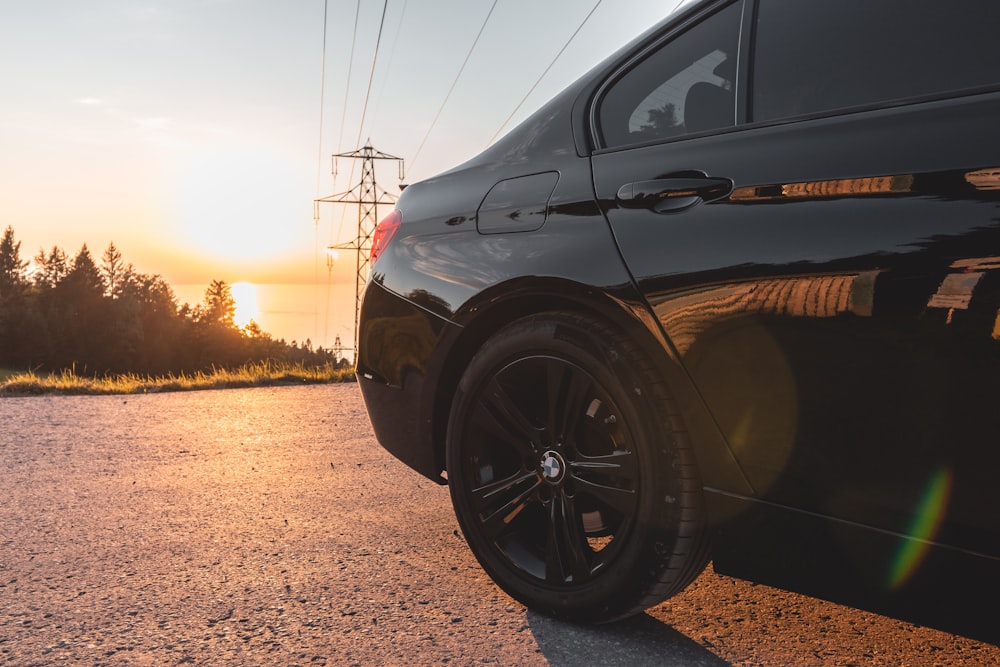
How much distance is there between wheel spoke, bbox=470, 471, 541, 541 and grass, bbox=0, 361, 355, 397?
7.23m

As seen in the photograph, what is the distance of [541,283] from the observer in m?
2.27

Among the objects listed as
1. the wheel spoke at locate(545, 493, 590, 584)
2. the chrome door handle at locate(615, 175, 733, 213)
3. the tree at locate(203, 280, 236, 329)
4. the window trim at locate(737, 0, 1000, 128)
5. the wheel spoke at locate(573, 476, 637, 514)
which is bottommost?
the wheel spoke at locate(545, 493, 590, 584)

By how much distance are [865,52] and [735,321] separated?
0.70m

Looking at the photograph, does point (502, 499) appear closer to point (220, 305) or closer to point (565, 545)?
point (565, 545)

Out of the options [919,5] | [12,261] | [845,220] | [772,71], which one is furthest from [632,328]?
[12,261]

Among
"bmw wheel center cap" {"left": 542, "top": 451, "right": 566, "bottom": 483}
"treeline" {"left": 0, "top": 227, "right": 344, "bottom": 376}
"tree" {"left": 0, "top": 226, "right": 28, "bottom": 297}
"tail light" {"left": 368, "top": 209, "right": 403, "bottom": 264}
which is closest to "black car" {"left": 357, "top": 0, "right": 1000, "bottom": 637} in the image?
"bmw wheel center cap" {"left": 542, "top": 451, "right": 566, "bottom": 483}

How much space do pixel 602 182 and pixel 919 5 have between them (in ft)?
2.75

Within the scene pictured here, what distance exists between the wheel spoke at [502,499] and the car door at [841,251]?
630mm

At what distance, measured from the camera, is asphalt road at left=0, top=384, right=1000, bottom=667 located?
2113mm

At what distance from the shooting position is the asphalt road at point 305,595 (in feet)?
6.93

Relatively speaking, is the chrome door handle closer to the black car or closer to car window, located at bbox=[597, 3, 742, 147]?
the black car

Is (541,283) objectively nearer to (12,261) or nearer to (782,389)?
(782,389)

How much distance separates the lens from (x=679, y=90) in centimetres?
221

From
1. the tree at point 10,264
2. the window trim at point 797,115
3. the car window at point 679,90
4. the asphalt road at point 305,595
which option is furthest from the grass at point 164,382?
the tree at point 10,264
